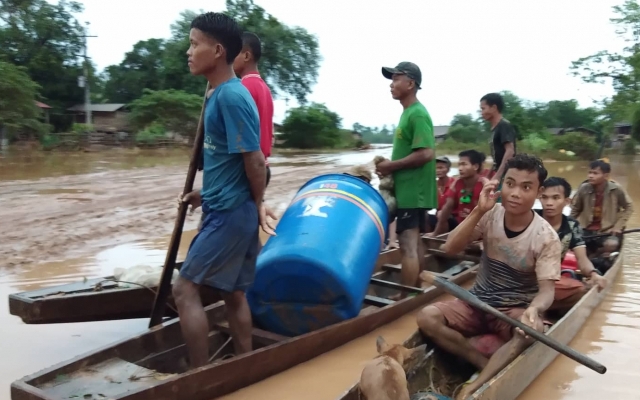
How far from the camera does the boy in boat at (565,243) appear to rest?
4410mm

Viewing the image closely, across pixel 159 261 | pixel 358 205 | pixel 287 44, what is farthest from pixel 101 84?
pixel 358 205

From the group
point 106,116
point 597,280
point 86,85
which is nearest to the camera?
point 597,280

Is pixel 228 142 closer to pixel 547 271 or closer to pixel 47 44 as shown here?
pixel 547 271

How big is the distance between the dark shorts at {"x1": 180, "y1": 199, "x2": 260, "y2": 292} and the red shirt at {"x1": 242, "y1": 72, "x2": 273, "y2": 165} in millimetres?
996

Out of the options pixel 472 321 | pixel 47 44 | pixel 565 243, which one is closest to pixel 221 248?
pixel 472 321

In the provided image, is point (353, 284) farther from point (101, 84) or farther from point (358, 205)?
point (101, 84)

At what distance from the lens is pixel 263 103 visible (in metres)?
4.19

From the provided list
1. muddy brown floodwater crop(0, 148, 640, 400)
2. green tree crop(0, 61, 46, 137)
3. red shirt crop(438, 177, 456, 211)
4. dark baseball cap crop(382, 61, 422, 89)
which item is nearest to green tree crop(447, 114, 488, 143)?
green tree crop(0, 61, 46, 137)

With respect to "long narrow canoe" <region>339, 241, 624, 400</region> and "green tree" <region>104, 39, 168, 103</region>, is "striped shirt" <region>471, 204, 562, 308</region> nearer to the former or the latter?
"long narrow canoe" <region>339, 241, 624, 400</region>

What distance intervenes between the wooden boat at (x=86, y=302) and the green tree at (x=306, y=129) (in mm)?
37843

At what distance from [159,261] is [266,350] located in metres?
4.14

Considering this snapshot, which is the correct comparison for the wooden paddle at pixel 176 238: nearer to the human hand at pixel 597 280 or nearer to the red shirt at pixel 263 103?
the red shirt at pixel 263 103

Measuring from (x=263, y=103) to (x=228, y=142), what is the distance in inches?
46.0

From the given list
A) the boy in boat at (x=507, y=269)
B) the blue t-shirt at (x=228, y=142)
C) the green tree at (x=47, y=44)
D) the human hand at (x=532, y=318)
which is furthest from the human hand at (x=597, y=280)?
the green tree at (x=47, y=44)
